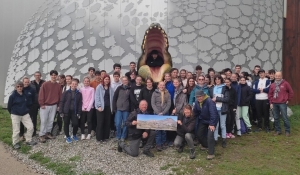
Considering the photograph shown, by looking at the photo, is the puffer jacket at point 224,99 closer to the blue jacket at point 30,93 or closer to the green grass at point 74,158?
the green grass at point 74,158

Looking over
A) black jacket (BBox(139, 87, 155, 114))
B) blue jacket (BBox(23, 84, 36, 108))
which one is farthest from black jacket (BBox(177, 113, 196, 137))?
blue jacket (BBox(23, 84, 36, 108))

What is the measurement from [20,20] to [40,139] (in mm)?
6565

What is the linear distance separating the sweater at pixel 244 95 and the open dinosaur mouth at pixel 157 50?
1707 mm

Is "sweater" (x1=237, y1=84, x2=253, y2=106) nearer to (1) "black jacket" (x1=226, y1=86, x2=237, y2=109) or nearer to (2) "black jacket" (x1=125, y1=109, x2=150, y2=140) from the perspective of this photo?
(1) "black jacket" (x1=226, y1=86, x2=237, y2=109)

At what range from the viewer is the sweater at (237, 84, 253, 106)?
281 inches

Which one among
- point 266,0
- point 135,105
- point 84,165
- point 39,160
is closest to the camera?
point 84,165

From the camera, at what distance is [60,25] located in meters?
10.6

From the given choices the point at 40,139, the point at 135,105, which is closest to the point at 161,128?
the point at 135,105

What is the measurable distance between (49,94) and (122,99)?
5.34 feet

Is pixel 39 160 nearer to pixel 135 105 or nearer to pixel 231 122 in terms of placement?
pixel 135 105

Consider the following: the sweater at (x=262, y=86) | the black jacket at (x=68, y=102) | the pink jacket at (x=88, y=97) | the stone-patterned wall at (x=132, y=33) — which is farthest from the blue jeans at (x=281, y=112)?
the black jacket at (x=68, y=102)

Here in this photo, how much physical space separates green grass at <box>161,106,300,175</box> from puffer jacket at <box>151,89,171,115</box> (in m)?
0.91

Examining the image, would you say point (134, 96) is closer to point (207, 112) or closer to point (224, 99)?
point (207, 112)

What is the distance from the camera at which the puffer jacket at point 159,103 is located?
6094mm
